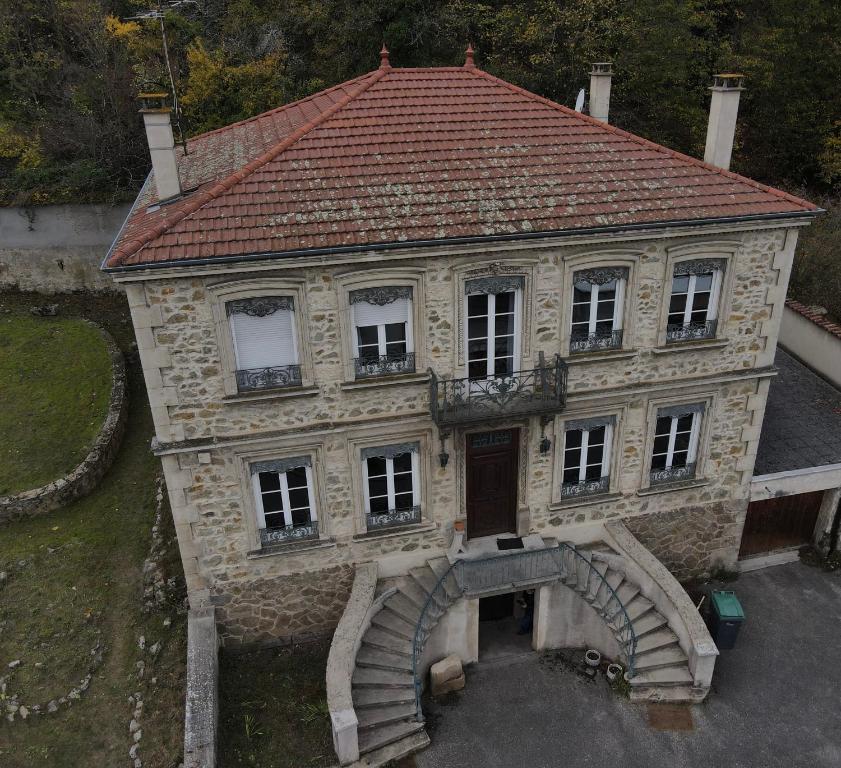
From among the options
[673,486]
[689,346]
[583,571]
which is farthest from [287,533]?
[689,346]

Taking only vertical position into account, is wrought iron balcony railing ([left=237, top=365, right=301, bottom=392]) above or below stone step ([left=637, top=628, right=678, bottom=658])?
above

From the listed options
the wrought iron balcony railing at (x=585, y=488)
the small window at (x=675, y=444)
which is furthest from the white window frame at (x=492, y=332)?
the small window at (x=675, y=444)

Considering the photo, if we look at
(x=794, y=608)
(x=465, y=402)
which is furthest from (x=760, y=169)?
(x=465, y=402)

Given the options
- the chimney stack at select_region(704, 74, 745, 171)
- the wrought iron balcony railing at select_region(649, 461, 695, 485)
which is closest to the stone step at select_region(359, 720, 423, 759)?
the wrought iron balcony railing at select_region(649, 461, 695, 485)

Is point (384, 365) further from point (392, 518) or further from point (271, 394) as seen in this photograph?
point (392, 518)

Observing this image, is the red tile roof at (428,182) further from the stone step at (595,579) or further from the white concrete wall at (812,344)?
the white concrete wall at (812,344)

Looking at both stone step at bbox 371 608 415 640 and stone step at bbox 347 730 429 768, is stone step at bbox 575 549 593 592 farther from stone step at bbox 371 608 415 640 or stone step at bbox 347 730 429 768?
stone step at bbox 347 730 429 768

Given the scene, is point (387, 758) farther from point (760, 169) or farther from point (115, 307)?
point (760, 169)
